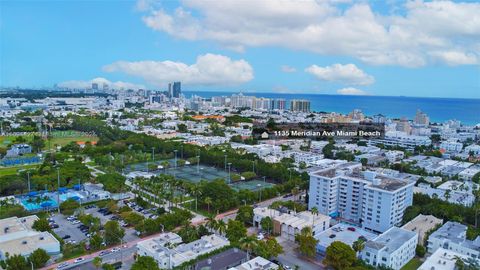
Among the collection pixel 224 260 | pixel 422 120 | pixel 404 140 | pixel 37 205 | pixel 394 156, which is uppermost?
pixel 422 120

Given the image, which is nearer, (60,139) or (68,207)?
(68,207)

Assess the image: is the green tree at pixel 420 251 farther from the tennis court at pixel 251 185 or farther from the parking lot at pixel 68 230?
the parking lot at pixel 68 230

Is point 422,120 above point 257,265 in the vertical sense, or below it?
above

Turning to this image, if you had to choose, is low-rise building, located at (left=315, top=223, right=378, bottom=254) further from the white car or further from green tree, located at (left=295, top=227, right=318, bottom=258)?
the white car

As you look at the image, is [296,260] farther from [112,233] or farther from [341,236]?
[112,233]

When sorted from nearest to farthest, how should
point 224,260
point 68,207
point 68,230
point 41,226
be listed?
1. point 224,260
2. point 41,226
3. point 68,230
4. point 68,207

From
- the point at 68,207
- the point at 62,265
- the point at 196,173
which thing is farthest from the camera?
the point at 196,173

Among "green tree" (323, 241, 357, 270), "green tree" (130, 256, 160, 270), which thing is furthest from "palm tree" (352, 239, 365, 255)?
"green tree" (130, 256, 160, 270)

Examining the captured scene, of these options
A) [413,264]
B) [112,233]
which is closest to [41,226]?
[112,233]
